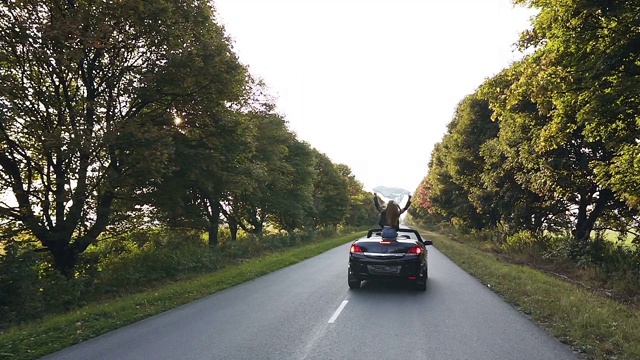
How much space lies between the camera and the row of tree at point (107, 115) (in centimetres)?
1089

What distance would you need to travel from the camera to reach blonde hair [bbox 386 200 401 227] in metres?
11.0

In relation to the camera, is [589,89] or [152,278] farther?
[152,278]

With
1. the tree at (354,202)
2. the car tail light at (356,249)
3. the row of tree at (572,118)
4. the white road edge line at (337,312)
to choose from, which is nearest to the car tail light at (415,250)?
the car tail light at (356,249)

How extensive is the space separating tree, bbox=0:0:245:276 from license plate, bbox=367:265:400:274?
271 inches

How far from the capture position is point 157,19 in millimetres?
12320

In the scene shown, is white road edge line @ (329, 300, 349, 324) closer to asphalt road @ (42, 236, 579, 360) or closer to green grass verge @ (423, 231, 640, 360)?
asphalt road @ (42, 236, 579, 360)

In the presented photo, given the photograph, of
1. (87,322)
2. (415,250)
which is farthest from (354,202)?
(87,322)

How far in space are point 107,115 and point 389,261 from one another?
33.1 ft

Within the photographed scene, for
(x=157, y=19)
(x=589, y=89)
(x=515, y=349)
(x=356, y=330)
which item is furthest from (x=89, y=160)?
(x=589, y=89)

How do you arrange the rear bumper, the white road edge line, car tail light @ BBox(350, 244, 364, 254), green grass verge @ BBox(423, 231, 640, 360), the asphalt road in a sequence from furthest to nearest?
car tail light @ BBox(350, 244, 364, 254) → the rear bumper → the white road edge line → green grass verge @ BBox(423, 231, 640, 360) → the asphalt road

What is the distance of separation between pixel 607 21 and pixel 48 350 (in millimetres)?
11861

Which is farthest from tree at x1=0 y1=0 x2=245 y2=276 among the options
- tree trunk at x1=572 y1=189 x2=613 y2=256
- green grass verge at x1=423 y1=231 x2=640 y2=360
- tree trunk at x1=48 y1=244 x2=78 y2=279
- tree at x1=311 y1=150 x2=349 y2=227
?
tree at x1=311 y1=150 x2=349 y2=227

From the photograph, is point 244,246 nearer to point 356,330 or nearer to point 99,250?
point 99,250

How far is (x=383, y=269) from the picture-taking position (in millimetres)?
9734
